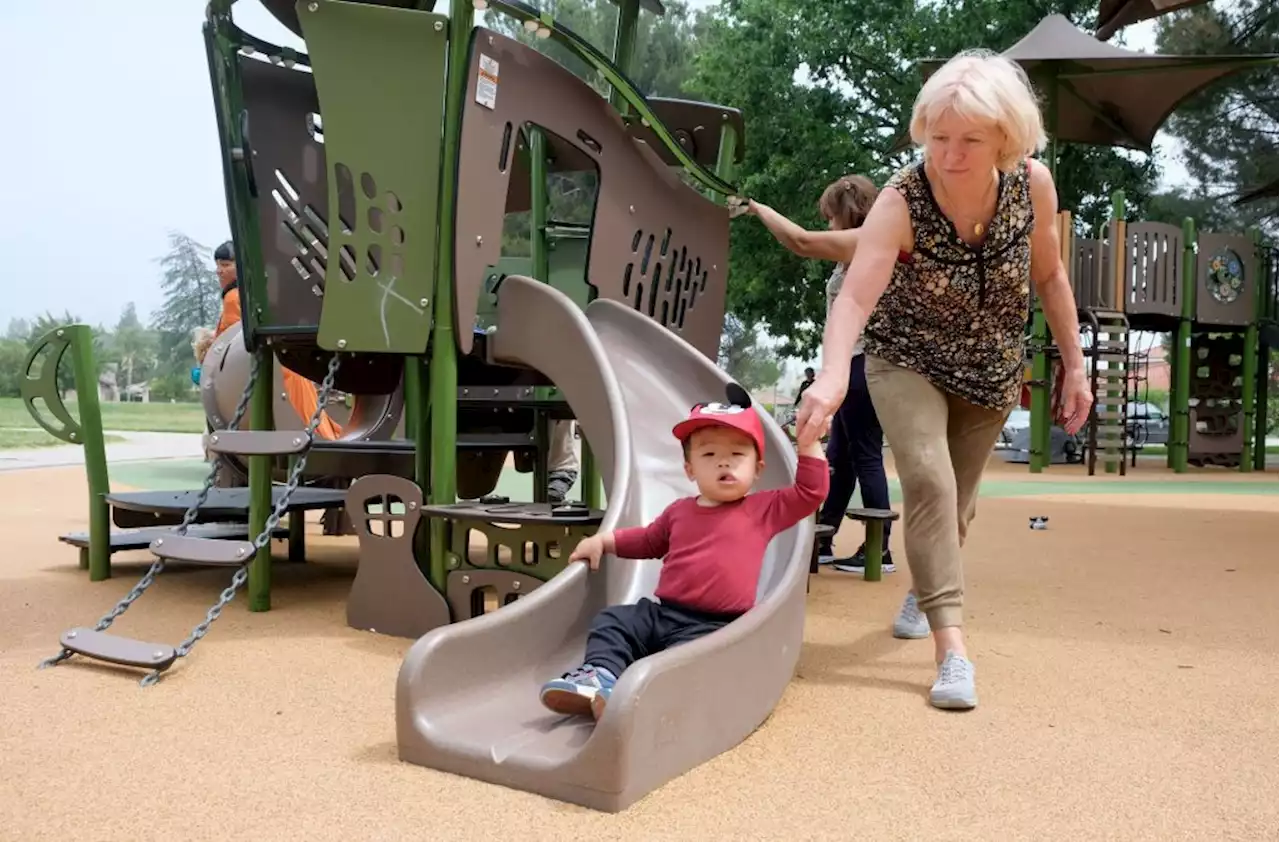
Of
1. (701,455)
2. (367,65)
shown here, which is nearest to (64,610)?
(367,65)

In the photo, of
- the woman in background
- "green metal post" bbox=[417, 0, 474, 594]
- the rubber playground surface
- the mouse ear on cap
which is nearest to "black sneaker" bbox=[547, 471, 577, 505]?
the woman in background

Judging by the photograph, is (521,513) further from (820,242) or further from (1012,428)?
(1012,428)

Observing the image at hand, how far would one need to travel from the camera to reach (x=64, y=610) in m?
4.25

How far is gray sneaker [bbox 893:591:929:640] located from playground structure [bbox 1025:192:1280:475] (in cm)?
1017

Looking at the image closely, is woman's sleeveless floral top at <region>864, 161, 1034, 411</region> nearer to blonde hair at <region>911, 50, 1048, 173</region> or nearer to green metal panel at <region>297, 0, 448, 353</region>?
blonde hair at <region>911, 50, 1048, 173</region>

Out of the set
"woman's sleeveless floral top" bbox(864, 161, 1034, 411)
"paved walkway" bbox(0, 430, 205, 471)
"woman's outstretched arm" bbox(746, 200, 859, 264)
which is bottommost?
"paved walkway" bbox(0, 430, 205, 471)

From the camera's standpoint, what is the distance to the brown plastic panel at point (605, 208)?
3.87 metres

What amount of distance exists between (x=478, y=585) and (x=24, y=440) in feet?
51.7

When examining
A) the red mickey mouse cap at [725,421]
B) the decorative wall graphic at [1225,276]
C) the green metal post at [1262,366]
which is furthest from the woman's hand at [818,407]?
the green metal post at [1262,366]

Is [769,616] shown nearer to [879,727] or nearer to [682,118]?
[879,727]

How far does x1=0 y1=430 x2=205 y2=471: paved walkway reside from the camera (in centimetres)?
1349

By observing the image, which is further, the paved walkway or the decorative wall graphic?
the decorative wall graphic

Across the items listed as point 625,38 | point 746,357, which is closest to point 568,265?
point 625,38

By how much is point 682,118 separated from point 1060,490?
6.91m
